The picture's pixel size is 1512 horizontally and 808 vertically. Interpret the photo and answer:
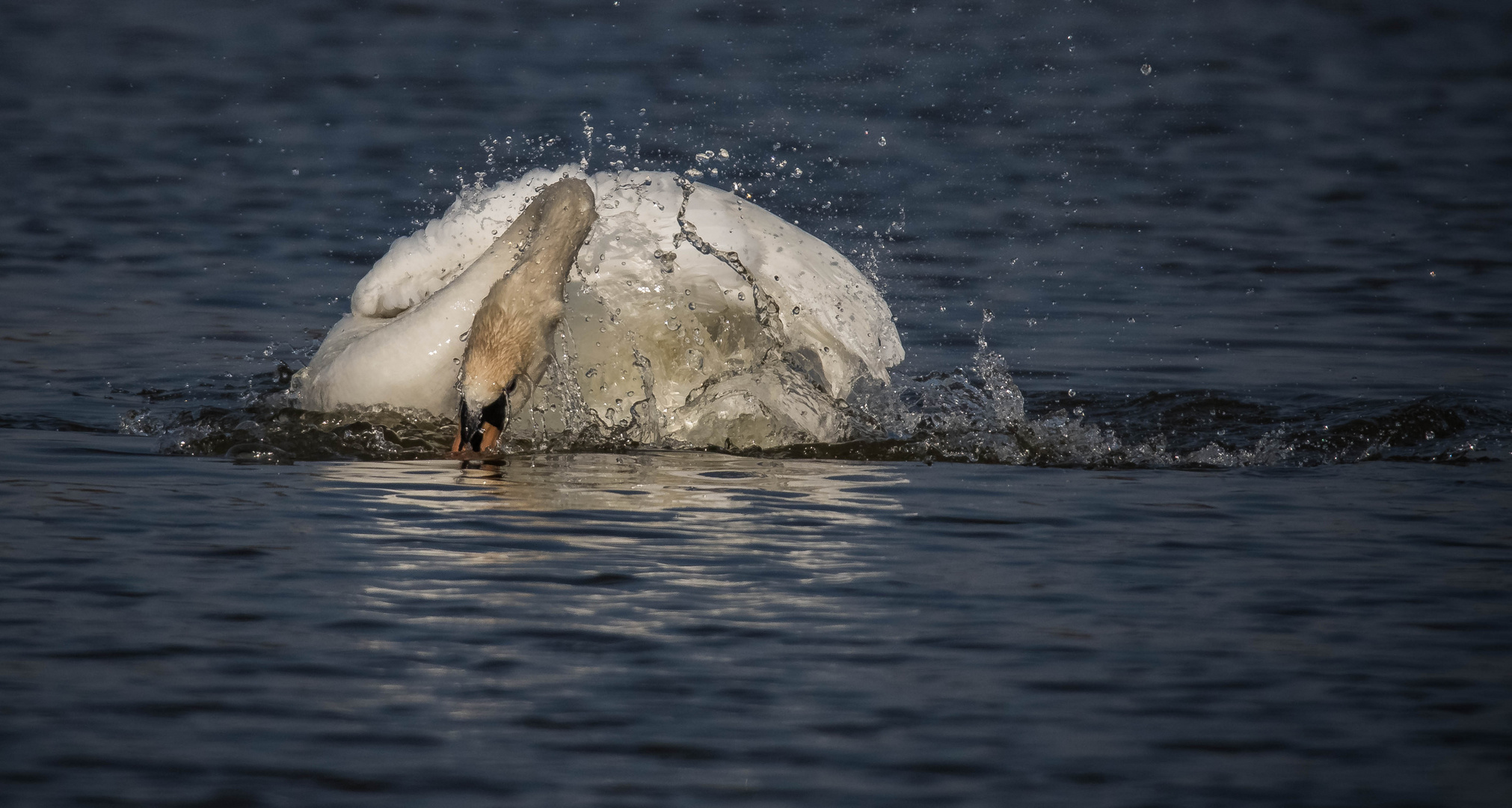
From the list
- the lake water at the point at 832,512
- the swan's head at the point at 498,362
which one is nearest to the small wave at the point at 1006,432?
the lake water at the point at 832,512

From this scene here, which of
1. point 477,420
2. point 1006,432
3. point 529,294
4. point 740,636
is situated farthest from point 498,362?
point 740,636

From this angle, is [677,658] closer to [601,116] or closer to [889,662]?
[889,662]

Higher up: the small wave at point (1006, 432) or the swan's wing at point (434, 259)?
the swan's wing at point (434, 259)

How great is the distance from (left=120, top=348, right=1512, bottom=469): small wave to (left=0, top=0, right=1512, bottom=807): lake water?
0.03m

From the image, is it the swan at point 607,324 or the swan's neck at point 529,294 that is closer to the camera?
the swan's neck at point 529,294

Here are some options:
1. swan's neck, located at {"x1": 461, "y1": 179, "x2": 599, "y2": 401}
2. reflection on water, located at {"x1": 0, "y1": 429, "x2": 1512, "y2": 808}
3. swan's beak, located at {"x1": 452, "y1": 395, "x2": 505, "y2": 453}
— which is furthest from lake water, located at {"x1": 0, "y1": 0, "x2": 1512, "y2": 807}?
swan's neck, located at {"x1": 461, "y1": 179, "x2": 599, "y2": 401}

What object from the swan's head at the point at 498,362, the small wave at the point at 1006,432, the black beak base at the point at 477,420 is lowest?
the small wave at the point at 1006,432

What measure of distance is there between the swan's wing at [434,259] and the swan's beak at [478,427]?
82 centimetres

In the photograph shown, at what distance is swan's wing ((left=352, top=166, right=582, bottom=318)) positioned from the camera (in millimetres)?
8984

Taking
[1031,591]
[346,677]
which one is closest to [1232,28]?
[1031,591]

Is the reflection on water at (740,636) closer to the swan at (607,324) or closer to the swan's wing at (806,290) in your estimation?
the swan at (607,324)

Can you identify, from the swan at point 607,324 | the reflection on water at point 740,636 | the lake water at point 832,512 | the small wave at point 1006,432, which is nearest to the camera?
the reflection on water at point 740,636

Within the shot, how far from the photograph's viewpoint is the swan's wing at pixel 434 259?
8.98m

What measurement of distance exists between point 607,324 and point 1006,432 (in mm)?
1940
